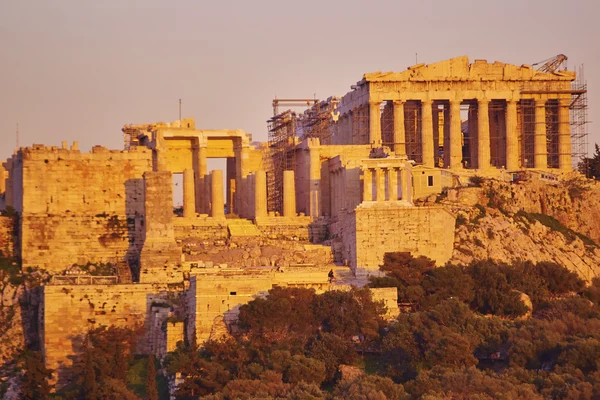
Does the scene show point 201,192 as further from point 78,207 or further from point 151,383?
point 151,383

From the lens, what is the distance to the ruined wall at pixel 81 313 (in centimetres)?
8069

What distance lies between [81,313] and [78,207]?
7741 millimetres

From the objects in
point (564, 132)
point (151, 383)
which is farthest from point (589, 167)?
point (151, 383)

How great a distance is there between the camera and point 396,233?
8594 centimetres

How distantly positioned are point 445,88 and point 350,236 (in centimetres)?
1690

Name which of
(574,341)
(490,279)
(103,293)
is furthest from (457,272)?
(103,293)

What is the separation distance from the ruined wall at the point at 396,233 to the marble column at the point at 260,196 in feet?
28.2

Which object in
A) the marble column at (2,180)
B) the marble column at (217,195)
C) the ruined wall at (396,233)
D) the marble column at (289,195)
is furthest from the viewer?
the marble column at (2,180)

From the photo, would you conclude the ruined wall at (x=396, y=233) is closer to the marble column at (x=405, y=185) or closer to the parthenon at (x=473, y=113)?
the marble column at (x=405, y=185)

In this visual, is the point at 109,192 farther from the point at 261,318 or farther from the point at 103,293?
the point at 261,318

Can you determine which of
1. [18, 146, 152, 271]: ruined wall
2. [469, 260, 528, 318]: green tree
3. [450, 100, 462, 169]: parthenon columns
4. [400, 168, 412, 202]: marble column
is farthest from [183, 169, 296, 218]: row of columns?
Answer: [469, 260, 528, 318]: green tree

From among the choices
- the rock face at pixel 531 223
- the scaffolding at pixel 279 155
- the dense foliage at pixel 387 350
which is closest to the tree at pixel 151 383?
the dense foliage at pixel 387 350

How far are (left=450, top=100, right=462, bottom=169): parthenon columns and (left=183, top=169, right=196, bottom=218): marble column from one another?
14.2m

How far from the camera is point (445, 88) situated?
101375 millimetres
